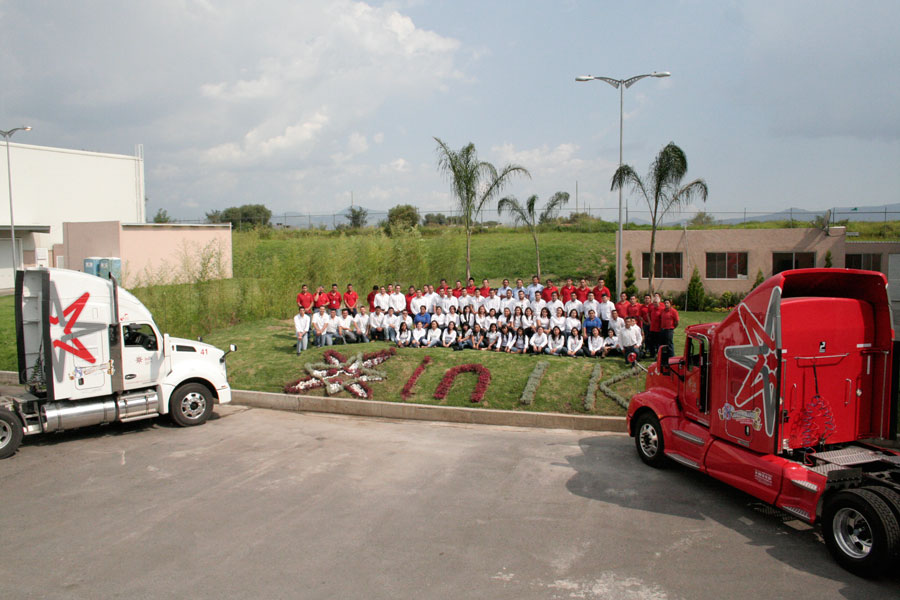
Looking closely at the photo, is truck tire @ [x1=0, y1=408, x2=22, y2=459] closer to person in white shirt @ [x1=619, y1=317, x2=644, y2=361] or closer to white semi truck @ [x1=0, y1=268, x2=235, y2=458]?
white semi truck @ [x1=0, y1=268, x2=235, y2=458]

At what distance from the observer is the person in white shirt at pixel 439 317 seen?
60.9ft

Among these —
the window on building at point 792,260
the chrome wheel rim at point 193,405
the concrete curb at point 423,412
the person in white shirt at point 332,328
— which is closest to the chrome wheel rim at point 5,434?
the chrome wheel rim at point 193,405

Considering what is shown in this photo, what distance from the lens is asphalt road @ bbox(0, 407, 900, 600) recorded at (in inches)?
257

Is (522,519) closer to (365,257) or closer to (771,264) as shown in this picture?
(365,257)

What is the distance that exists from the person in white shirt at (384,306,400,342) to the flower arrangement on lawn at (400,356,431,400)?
2.46 m

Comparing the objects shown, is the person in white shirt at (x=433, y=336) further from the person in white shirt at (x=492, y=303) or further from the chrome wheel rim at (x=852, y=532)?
the chrome wheel rim at (x=852, y=532)

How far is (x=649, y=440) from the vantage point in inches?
415

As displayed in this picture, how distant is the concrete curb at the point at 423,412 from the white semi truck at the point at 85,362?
8.05ft

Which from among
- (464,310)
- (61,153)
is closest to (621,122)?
(464,310)

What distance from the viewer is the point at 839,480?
7273 mm

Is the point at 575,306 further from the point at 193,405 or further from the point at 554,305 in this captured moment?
the point at 193,405

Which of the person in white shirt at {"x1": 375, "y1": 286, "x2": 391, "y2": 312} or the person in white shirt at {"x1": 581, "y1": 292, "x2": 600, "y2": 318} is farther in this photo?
the person in white shirt at {"x1": 375, "y1": 286, "x2": 391, "y2": 312}

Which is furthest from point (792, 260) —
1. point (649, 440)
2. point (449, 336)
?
point (649, 440)

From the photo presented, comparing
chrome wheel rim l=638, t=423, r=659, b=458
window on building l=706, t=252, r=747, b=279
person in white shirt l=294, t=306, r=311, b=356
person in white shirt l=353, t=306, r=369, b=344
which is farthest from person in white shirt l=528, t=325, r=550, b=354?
window on building l=706, t=252, r=747, b=279
